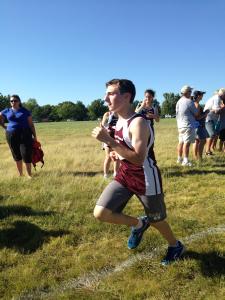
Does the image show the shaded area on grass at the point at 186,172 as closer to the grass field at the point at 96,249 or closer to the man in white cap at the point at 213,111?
the grass field at the point at 96,249

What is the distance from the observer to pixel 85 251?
4.72 meters

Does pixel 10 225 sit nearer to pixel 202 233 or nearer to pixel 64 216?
pixel 64 216

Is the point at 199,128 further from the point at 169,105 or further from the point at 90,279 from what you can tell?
the point at 169,105

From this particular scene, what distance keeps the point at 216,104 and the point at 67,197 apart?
645 cm

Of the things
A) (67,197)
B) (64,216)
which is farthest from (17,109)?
(64,216)

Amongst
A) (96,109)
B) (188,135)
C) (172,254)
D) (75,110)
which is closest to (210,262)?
(172,254)

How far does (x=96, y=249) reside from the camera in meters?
4.77

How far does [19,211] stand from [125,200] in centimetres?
281

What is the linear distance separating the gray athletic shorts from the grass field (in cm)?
64

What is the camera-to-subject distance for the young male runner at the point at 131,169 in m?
3.63

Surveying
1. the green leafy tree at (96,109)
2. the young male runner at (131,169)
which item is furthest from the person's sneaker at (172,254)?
the green leafy tree at (96,109)

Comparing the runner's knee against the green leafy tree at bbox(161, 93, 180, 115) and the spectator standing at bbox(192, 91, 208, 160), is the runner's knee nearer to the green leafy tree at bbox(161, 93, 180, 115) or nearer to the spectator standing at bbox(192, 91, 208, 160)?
the spectator standing at bbox(192, 91, 208, 160)

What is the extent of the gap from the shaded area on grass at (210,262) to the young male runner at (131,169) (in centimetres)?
20

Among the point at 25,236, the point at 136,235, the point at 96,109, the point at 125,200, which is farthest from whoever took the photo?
the point at 96,109
